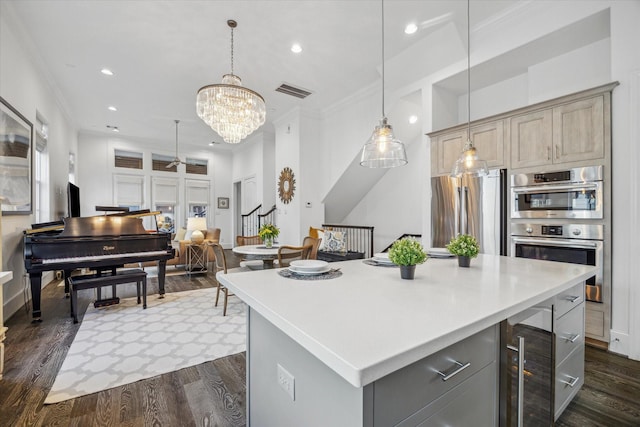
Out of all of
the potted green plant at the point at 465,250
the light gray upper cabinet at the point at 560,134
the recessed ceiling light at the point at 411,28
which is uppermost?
the recessed ceiling light at the point at 411,28

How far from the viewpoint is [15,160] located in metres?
3.39

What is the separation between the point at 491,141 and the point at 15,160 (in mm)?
5565

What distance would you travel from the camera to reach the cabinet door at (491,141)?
3.32 m

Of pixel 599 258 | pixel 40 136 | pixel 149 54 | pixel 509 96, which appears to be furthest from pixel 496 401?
pixel 40 136

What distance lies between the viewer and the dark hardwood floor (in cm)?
178

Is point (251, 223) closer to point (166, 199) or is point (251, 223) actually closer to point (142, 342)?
point (166, 199)

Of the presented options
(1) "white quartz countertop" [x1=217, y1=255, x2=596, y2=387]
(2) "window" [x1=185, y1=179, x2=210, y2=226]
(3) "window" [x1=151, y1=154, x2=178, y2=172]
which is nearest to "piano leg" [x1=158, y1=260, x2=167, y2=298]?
(1) "white quartz countertop" [x1=217, y1=255, x2=596, y2=387]

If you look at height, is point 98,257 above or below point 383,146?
below

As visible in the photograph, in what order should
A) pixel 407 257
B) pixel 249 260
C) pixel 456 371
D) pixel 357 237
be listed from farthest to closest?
pixel 357 237, pixel 249 260, pixel 407 257, pixel 456 371

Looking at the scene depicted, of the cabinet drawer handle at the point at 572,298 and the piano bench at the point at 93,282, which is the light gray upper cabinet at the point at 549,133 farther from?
the piano bench at the point at 93,282

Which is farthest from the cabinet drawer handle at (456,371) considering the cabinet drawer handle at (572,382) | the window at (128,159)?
the window at (128,159)

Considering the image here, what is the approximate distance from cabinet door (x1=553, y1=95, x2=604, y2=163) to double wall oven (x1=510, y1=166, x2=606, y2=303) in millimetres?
154

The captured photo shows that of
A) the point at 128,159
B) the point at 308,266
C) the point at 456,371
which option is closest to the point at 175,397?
the point at 308,266

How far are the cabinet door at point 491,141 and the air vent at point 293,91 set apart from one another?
10.1 ft
